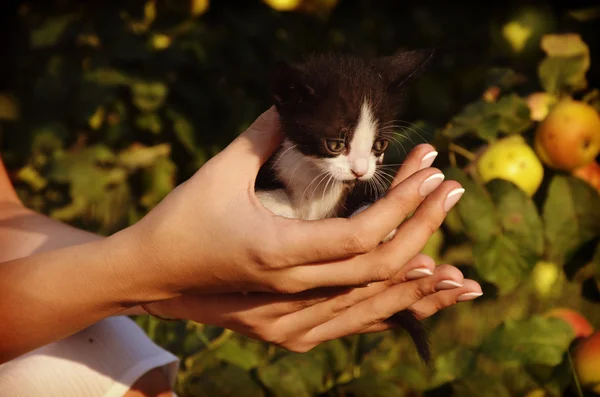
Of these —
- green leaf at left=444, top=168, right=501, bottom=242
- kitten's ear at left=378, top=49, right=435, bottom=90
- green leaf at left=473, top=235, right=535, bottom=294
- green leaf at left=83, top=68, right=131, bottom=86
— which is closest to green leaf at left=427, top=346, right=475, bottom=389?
green leaf at left=473, top=235, right=535, bottom=294

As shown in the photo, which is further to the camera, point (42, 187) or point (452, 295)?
point (42, 187)

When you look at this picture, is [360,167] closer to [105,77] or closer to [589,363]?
[589,363]

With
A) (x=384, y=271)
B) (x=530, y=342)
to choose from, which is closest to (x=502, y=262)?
(x=530, y=342)

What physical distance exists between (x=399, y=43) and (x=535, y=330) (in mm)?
1114

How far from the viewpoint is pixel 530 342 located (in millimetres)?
1760

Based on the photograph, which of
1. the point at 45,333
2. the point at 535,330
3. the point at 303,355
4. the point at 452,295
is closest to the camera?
the point at 45,333

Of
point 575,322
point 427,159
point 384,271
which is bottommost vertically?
point 575,322

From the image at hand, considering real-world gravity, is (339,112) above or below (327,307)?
above

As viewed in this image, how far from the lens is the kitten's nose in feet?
4.66

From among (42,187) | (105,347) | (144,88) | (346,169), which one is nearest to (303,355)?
(105,347)

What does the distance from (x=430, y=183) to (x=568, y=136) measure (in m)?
0.64

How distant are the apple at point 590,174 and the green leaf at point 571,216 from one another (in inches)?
3.2

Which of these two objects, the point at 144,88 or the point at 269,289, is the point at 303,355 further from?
the point at 144,88

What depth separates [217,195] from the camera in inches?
52.4
